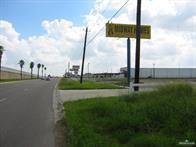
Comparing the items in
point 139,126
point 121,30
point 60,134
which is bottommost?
point 60,134

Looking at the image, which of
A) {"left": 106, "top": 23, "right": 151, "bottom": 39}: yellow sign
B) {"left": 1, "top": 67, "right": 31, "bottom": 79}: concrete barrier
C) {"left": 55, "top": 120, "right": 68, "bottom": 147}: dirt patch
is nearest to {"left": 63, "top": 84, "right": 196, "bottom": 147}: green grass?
{"left": 55, "top": 120, "right": 68, "bottom": 147}: dirt patch

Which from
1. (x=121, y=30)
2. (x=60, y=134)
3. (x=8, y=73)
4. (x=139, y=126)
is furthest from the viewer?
(x=8, y=73)

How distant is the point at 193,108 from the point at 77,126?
3.52 metres

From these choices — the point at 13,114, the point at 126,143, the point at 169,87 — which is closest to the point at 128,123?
the point at 126,143

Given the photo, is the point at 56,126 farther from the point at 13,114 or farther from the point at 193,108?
the point at 193,108

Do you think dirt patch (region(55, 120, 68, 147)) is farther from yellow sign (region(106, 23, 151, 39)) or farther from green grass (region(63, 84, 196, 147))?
yellow sign (region(106, 23, 151, 39))

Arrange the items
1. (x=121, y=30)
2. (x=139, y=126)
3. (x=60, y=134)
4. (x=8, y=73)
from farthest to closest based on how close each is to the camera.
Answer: (x=8, y=73) → (x=121, y=30) → (x=60, y=134) → (x=139, y=126)

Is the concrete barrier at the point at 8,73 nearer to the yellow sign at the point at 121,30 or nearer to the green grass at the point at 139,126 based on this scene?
the yellow sign at the point at 121,30

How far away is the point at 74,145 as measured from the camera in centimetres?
962

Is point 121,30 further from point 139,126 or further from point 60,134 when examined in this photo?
point 139,126

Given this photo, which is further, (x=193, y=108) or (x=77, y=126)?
(x=77, y=126)

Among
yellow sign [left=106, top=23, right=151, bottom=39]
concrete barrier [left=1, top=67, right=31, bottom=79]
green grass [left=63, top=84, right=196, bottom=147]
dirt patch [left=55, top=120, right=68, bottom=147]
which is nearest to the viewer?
green grass [left=63, top=84, right=196, bottom=147]

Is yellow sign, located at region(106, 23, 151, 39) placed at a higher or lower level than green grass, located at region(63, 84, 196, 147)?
higher

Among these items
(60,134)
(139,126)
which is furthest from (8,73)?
(139,126)
